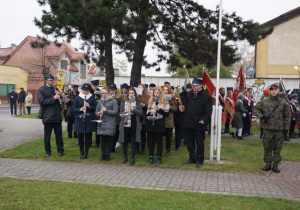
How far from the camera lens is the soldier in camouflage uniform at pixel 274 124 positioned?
739 centimetres

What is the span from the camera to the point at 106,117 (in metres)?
8.17

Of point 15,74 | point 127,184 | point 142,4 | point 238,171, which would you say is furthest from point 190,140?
point 15,74

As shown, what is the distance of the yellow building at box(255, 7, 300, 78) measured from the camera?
96.9 feet

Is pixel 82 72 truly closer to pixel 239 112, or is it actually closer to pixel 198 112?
pixel 239 112

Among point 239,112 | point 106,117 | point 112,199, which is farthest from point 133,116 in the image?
point 239,112

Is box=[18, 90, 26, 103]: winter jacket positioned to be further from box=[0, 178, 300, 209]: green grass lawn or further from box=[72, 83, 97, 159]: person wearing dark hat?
box=[0, 178, 300, 209]: green grass lawn

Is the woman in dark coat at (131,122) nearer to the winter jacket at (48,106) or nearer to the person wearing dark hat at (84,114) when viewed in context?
the person wearing dark hat at (84,114)

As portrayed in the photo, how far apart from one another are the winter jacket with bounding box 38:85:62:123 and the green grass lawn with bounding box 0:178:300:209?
2937mm

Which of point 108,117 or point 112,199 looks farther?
point 108,117

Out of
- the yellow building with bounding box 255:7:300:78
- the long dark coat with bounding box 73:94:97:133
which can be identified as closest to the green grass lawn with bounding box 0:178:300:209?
the long dark coat with bounding box 73:94:97:133

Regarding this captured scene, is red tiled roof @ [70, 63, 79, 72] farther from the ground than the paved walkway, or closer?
farther from the ground

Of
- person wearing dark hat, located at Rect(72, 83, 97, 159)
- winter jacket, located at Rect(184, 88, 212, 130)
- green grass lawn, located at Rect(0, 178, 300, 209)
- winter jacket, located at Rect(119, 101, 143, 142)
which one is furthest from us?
person wearing dark hat, located at Rect(72, 83, 97, 159)

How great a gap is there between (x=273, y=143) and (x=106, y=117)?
4163 mm

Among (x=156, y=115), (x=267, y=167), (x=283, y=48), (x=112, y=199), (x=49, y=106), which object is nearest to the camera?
(x=112, y=199)
